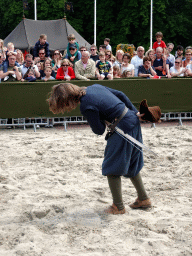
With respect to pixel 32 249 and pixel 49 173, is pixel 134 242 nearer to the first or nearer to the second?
pixel 32 249

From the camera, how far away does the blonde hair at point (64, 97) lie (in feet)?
13.0

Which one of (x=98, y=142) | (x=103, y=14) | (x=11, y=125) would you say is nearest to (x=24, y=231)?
(x=98, y=142)

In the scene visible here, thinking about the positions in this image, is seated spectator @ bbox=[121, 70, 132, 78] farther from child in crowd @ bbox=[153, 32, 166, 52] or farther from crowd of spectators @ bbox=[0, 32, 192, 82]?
child in crowd @ bbox=[153, 32, 166, 52]

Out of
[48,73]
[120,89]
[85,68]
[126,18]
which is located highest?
[126,18]

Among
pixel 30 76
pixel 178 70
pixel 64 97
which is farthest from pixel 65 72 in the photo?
pixel 64 97

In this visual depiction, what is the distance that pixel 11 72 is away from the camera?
941 centimetres

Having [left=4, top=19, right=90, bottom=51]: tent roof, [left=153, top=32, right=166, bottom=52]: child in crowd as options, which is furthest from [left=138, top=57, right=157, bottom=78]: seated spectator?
[left=4, top=19, right=90, bottom=51]: tent roof

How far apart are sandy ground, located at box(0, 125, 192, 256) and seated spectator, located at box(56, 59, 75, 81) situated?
7.72ft

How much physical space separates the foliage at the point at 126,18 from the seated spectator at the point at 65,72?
17.4 m

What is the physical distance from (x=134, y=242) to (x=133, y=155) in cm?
100

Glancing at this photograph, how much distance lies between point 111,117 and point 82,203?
4.28 feet

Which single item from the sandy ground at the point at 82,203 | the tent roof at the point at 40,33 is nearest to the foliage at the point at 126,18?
the tent roof at the point at 40,33

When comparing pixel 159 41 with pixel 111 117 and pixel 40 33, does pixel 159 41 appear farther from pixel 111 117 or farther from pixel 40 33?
pixel 111 117

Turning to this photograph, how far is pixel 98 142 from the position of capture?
7691mm
